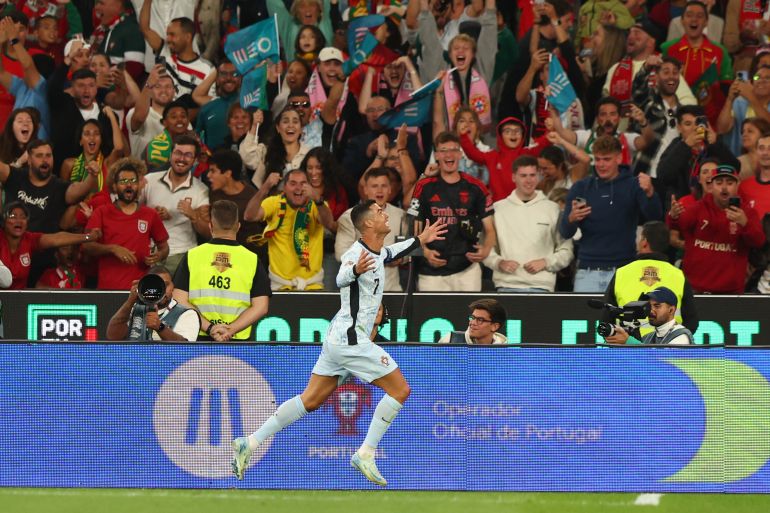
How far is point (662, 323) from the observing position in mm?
10523

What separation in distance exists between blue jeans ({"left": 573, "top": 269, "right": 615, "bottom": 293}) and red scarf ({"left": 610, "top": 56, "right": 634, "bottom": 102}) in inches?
101

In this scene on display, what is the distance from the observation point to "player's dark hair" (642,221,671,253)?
37.7 ft

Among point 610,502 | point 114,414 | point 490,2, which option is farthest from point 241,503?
point 490,2

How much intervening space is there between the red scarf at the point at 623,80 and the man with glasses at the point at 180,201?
4.60m

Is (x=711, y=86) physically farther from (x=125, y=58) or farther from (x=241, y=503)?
(x=241, y=503)

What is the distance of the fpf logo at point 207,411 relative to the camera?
9.96 metres

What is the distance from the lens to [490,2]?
15359 millimetres

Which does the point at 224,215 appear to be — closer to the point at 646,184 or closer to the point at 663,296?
the point at 663,296

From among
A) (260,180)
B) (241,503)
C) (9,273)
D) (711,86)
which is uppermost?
(711,86)

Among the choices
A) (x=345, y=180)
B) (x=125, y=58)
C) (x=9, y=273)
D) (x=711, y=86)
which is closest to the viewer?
(x=9, y=273)

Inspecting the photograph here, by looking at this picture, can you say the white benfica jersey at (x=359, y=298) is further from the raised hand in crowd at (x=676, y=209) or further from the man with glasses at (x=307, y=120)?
the man with glasses at (x=307, y=120)

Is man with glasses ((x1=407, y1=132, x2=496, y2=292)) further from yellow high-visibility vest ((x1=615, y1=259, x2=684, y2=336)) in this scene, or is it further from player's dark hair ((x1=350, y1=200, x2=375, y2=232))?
player's dark hair ((x1=350, y1=200, x2=375, y2=232))

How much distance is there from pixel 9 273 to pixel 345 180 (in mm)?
3435

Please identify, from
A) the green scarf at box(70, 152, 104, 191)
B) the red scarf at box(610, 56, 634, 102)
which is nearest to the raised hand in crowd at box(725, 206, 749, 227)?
the red scarf at box(610, 56, 634, 102)
